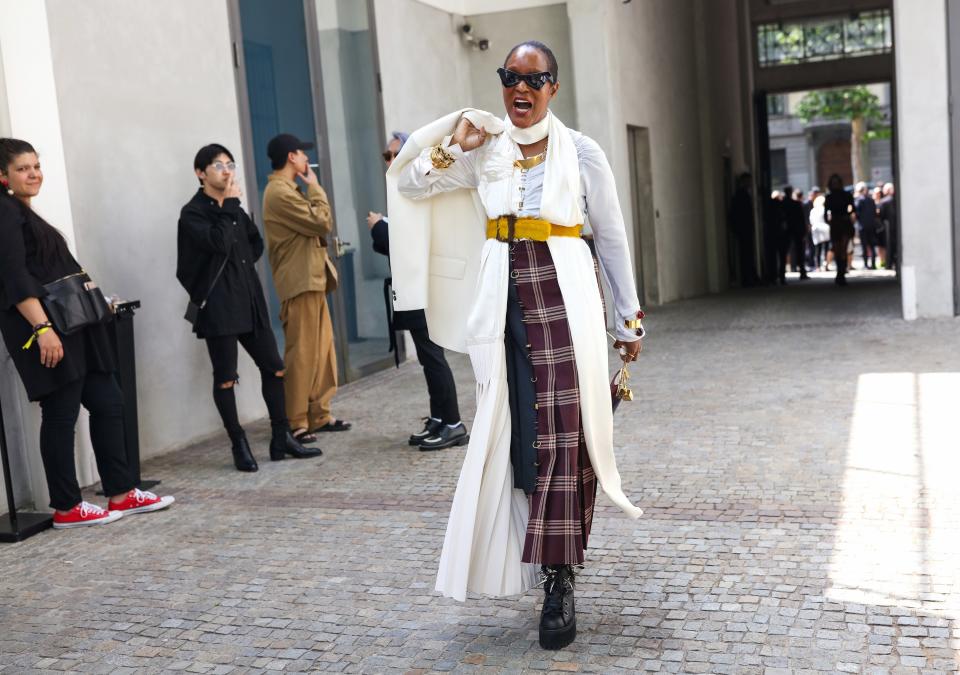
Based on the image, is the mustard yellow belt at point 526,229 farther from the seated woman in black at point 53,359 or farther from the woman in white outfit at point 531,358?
the seated woman in black at point 53,359

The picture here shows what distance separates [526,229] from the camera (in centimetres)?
368

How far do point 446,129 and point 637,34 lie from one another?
11892 mm

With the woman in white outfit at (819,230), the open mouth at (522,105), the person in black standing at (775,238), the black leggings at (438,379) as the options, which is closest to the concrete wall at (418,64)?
the black leggings at (438,379)

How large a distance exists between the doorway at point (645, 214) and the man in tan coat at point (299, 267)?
863 cm

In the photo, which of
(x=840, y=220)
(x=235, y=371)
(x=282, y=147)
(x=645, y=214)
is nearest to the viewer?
(x=235, y=371)

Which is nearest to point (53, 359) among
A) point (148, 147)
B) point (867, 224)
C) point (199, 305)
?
point (199, 305)

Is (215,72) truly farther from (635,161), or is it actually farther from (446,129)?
(635,161)

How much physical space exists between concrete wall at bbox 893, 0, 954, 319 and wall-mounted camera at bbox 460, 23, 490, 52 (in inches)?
183

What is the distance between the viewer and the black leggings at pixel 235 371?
21.1ft

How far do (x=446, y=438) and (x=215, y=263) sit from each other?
1763mm

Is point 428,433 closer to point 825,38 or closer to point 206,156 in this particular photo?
point 206,156

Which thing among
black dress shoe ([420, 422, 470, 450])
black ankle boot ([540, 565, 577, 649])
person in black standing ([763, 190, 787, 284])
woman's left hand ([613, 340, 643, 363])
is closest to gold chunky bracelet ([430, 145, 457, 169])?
woman's left hand ([613, 340, 643, 363])

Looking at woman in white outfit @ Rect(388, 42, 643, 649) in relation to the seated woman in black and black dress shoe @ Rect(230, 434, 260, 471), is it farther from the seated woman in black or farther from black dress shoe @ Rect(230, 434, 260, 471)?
black dress shoe @ Rect(230, 434, 260, 471)

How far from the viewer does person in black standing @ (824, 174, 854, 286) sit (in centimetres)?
1736
